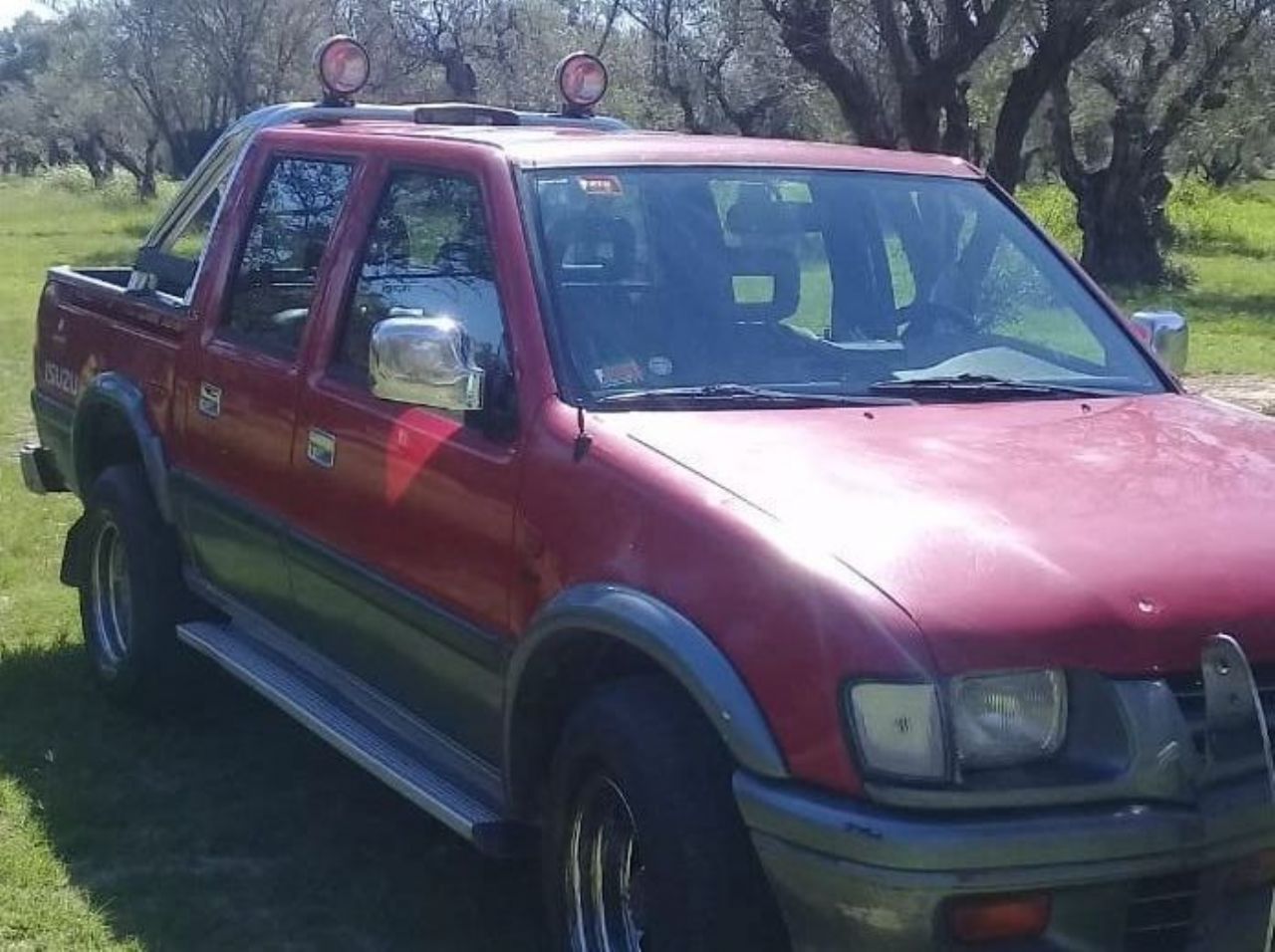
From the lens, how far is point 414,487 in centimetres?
437

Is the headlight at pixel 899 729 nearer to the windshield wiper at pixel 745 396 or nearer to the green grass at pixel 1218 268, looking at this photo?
the windshield wiper at pixel 745 396

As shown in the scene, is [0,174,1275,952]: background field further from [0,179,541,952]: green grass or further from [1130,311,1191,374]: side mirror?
[1130,311,1191,374]: side mirror

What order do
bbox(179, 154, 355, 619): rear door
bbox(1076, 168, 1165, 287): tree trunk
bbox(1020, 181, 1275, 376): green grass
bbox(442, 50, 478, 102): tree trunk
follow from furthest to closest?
bbox(442, 50, 478, 102): tree trunk
bbox(1076, 168, 1165, 287): tree trunk
bbox(1020, 181, 1275, 376): green grass
bbox(179, 154, 355, 619): rear door

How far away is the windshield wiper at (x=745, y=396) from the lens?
4102 millimetres

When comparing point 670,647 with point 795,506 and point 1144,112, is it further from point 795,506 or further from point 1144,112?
point 1144,112

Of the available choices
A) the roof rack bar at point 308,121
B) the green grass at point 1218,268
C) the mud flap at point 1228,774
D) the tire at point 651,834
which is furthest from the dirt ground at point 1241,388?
the mud flap at point 1228,774

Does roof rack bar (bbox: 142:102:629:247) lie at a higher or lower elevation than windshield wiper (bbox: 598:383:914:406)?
higher

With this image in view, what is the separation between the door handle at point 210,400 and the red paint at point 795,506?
180 millimetres

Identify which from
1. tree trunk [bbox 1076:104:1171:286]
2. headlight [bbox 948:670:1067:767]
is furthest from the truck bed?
tree trunk [bbox 1076:104:1171:286]

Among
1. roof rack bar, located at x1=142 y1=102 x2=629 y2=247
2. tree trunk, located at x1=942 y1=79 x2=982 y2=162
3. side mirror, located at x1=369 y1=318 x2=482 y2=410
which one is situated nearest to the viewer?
side mirror, located at x1=369 y1=318 x2=482 y2=410

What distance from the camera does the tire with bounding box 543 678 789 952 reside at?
11.1 ft

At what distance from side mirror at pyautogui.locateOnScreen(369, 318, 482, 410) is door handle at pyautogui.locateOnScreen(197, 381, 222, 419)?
1462mm

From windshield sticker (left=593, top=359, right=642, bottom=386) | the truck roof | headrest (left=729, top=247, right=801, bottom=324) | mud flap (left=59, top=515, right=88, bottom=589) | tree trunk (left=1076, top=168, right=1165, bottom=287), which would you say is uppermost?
the truck roof

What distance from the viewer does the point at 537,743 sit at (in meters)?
4.03
